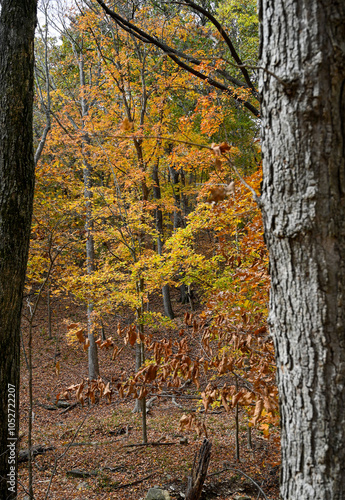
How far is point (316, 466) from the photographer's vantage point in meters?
1.25

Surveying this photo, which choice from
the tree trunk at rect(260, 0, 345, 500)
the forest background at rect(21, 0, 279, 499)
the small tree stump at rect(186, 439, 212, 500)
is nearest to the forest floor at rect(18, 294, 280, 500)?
the forest background at rect(21, 0, 279, 499)

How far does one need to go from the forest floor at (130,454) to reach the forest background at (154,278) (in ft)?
0.13

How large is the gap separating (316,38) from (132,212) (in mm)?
6910

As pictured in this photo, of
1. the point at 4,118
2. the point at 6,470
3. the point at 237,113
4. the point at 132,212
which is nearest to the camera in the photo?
the point at 6,470

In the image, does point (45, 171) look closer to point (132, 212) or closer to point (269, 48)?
point (132, 212)

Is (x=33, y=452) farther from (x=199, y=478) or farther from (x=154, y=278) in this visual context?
(x=199, y=478)

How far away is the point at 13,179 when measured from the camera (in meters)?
3.24

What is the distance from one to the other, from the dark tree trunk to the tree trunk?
2669 millimetres

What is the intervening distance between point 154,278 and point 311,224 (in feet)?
18.6

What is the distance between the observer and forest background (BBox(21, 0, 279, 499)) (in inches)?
140

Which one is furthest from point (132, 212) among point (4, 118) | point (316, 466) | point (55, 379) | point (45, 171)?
point (55, 379)

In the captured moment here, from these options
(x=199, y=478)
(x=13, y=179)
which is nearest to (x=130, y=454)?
(x=199, y=478)

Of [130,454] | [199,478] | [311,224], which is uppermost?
[311,224]

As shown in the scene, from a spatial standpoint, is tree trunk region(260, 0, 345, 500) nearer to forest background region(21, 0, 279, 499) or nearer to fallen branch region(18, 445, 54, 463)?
forest background region(21, 0, 279, 499)
